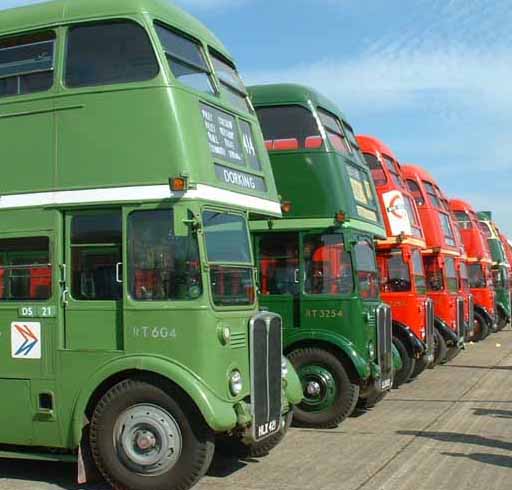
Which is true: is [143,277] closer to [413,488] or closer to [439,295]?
[413,488]

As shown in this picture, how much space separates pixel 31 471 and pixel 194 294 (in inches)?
103

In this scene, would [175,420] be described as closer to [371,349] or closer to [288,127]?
[371,349]

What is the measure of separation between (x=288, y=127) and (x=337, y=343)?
2928 millimetres

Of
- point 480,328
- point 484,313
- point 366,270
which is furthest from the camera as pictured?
point 480,328

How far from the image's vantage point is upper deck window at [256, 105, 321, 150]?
11.5 metres

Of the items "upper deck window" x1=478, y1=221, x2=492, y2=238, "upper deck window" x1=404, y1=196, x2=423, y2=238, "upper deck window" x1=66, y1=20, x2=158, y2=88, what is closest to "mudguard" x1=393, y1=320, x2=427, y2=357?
"upper deck window" x1=404, y1=196, x2=423, y2=238

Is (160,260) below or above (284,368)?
above

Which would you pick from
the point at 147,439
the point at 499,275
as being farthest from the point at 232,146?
the point at 499,275

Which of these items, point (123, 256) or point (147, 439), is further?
point (123, 256)

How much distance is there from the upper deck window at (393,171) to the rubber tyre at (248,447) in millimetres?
7280

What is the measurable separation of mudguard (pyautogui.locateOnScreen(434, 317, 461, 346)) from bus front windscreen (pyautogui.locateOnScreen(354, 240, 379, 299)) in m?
5.00

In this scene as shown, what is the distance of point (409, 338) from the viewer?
13.8 meters

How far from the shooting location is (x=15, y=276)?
7.80m

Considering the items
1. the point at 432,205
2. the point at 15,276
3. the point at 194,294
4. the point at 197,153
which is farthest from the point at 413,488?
the point at 432,205
